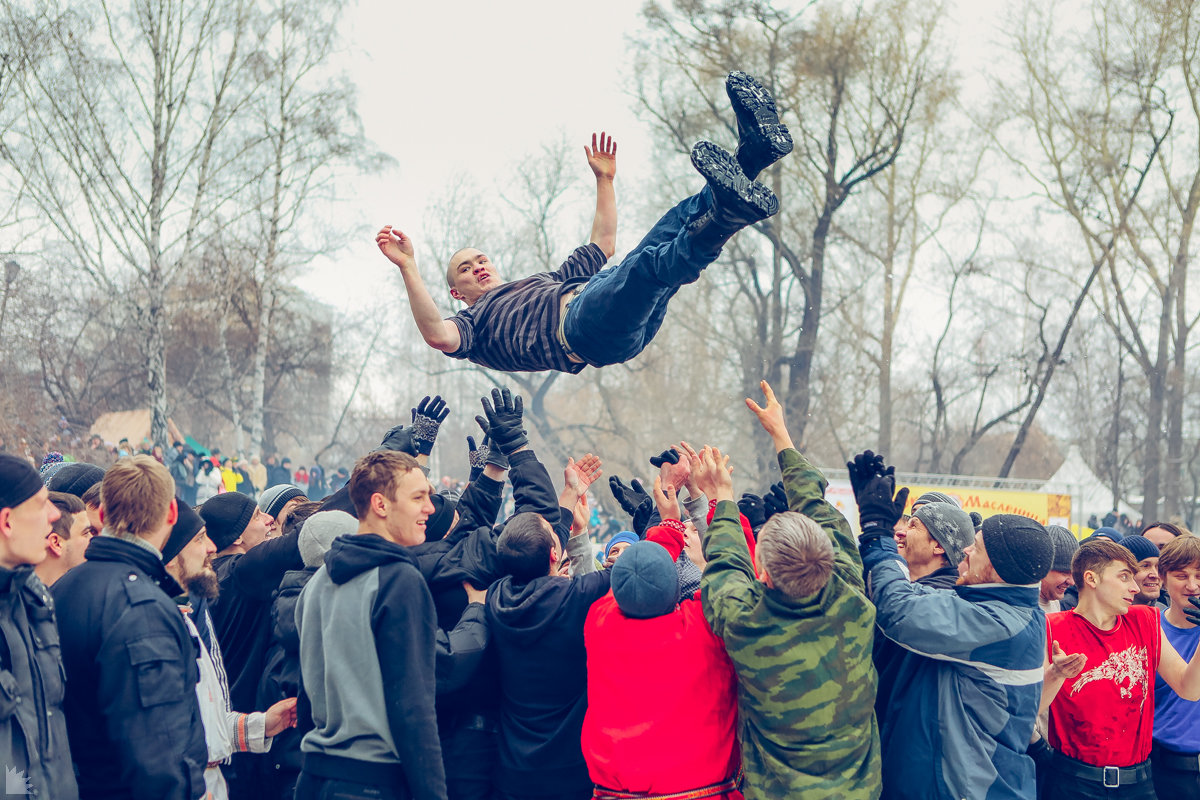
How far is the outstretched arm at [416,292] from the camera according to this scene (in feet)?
14.1

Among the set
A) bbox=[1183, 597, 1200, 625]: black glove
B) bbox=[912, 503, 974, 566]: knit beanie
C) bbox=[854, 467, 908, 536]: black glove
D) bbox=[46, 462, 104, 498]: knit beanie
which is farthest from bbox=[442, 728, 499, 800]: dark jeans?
bbox=[1183, 597, 1200, 625]: black glove

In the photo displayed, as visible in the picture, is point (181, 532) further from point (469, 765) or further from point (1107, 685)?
point (1107, 685)

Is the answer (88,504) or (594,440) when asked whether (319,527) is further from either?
(594,440)

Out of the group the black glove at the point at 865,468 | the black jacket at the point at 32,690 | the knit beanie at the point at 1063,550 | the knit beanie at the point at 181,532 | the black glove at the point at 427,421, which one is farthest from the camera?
the black glove at the point at 427,421

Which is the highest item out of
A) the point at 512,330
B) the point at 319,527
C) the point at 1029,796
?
the point at 512,330

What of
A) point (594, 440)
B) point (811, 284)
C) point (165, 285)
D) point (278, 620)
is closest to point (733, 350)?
point (811, 284)

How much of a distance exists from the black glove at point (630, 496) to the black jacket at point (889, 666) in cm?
150

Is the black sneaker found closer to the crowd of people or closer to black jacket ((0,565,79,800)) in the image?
the crowd of people

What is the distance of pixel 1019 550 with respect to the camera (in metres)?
3.33

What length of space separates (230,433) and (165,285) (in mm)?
19847

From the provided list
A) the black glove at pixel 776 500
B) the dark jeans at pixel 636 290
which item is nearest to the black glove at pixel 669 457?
the black glove at pixel 776 500

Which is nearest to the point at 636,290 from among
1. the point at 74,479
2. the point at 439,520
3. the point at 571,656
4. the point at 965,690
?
the point at 439,520

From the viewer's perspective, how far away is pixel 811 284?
2091 cm

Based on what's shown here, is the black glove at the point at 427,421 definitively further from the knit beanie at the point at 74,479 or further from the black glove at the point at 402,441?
the knit beanie at the point at 74,479
